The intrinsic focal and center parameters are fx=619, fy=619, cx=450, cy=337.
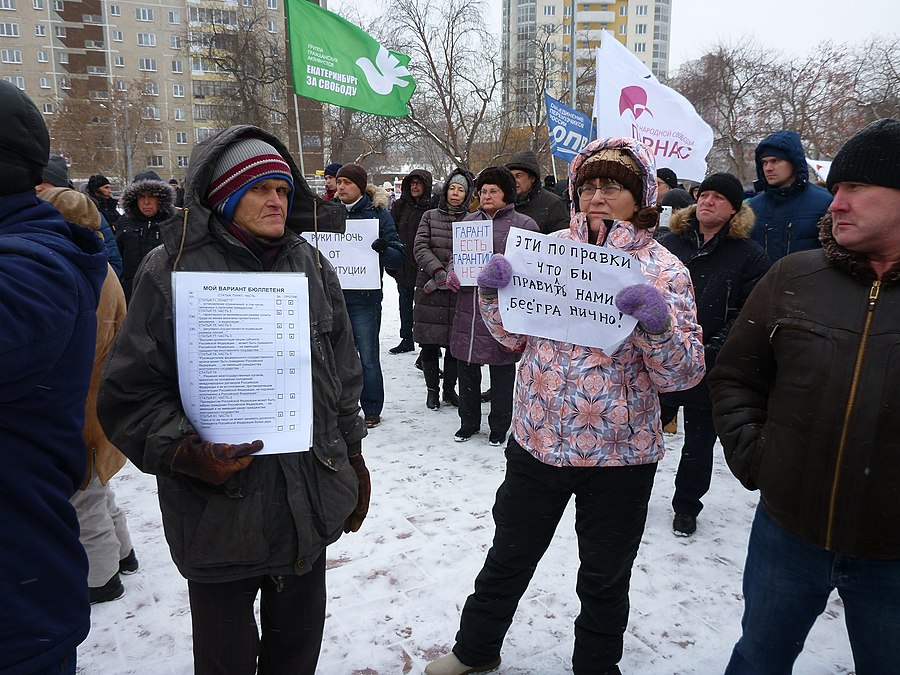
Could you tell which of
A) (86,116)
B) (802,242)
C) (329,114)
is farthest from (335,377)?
(86,116)

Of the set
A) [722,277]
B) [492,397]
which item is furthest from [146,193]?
[722,277]

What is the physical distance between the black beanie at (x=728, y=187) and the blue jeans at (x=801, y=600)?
245 centimetres

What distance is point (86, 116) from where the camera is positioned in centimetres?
4088

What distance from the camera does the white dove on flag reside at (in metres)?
7.12

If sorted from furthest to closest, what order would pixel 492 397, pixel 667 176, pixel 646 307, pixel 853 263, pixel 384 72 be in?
pixel 667 176 → pixel 384 72 → pixel 492 397 → pixel 646 307 → pixel 853 263

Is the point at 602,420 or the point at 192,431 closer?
the point at 192,431

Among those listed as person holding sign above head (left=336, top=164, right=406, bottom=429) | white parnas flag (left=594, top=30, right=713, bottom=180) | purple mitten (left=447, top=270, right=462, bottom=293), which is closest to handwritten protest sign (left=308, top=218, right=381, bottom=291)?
person holding sign above head (left=336, top=164, right=406, bottom=429)

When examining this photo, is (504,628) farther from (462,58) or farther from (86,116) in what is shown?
(86,116)

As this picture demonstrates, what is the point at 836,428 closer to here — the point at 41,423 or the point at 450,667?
the point at 450,667

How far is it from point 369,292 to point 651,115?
439cm

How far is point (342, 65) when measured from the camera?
22.4 ft

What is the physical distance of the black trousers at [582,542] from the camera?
2438 millimetres

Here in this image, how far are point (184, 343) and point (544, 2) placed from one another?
9571 cm

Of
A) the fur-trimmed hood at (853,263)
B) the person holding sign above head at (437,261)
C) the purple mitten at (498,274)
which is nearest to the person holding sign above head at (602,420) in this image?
the purple mitten at (498,274)
